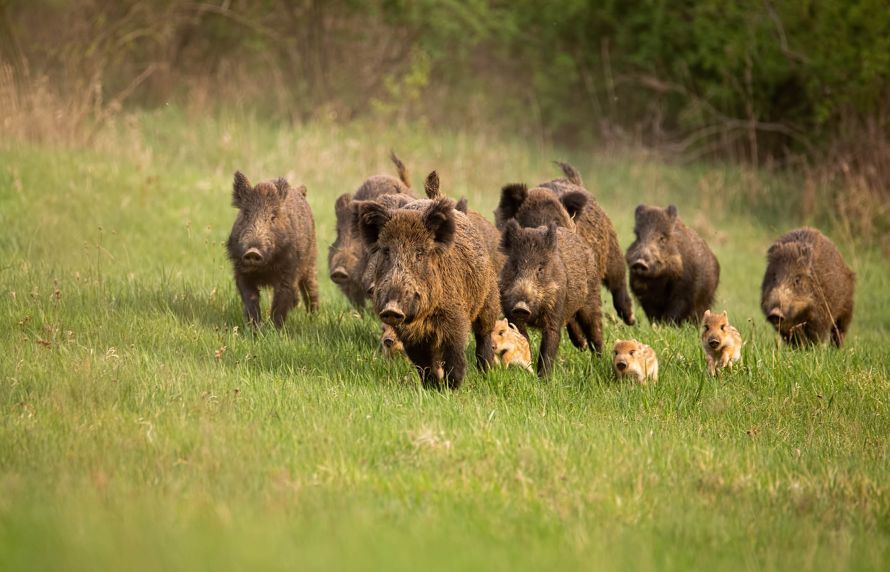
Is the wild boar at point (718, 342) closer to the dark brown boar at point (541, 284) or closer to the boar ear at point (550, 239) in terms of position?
the dark brown boar at point (541, 284)

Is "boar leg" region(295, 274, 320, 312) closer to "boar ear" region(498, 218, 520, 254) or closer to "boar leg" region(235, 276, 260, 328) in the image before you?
"boar leg" region(235, 276, 260, 328)

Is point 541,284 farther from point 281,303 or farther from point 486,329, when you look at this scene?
point 281,303

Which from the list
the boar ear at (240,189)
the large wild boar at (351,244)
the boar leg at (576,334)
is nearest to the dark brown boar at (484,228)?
the large wild boar at (351,244)

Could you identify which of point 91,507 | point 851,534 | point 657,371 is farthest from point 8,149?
point 851,534

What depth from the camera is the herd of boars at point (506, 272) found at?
7797 millimetres

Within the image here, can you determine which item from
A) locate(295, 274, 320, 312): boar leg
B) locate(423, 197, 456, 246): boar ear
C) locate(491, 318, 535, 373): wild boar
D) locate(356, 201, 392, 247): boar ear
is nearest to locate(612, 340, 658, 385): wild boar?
locate(491, 318, 535, 373): wild boar

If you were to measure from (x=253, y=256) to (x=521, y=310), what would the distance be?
254cm

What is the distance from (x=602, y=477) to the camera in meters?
6.20

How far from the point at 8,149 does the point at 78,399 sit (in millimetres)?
9653

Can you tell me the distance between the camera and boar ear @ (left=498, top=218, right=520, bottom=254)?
29.5 ft

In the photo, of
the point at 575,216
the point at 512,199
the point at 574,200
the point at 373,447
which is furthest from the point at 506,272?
the point at 373,447

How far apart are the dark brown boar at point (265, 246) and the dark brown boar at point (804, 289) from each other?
15.2ft

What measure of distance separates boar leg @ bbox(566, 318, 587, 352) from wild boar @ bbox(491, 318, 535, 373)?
819 millimetres

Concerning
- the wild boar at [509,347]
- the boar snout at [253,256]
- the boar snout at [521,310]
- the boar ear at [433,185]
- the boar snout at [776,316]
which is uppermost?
the boar ear at [433,185]
